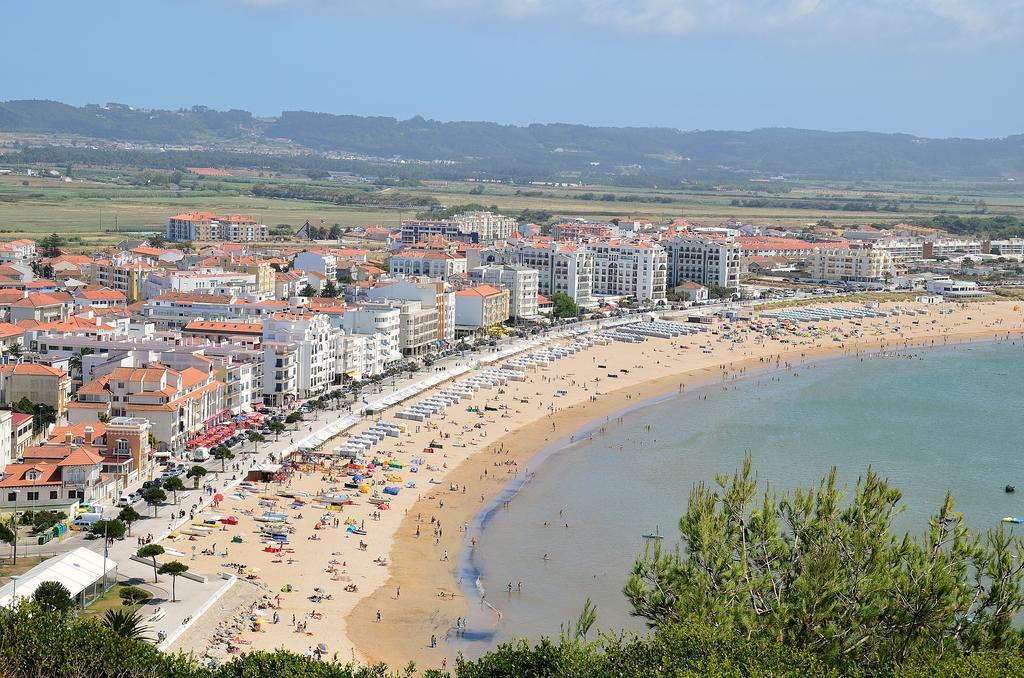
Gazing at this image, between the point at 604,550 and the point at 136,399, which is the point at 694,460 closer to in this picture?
the point at 604,550

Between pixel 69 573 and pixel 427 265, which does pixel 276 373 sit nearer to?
pixel 69 573

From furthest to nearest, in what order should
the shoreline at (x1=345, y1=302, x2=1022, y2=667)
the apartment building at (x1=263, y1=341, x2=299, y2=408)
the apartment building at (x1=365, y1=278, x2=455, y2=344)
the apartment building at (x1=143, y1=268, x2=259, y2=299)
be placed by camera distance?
the apartment building at (x1=143, y1=268, x2=259, y2=299)
the apartment building at (x1=365, y1=278, x2=455, y2=344)
the apartment building at (x1=263, y1=341, x2=299, y2=408)
the shoreline at (x1=345, y1=302, x2=1022, y2=667)

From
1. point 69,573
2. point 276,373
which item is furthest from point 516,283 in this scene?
point 69,573

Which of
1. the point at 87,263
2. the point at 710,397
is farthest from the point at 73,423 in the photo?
the point at 87,263

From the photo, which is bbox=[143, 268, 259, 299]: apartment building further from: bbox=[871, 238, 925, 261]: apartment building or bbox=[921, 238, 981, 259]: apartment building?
bbox=[921, 238, 981, 259]: apartment building

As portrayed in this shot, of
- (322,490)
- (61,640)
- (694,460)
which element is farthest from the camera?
(694,460)

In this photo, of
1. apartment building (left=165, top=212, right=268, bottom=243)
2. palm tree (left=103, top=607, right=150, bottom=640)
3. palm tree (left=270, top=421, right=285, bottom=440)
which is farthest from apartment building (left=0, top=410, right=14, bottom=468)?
apartment building (left=165, top=212, right=268, bottom=243)
